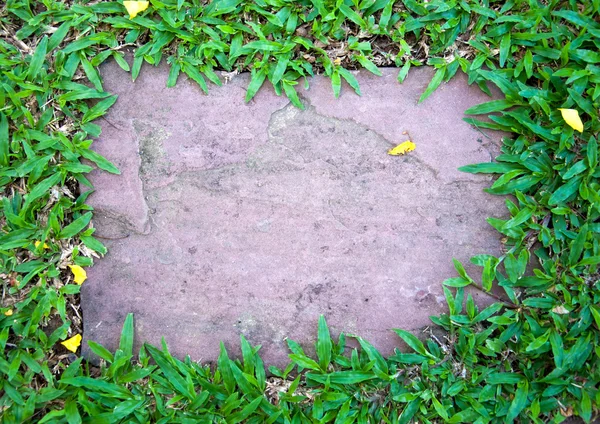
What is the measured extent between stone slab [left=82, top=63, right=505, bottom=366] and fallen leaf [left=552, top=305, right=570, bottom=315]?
0.33 m

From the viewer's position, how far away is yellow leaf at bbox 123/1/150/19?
2379 mm

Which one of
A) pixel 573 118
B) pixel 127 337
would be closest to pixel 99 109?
pixel 127 337

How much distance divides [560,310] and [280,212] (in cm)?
125

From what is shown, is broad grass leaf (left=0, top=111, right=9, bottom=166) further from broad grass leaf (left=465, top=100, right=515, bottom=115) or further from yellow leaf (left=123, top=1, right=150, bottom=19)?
broad grass leaf (left=465, top=100, right=515, bottom=115)

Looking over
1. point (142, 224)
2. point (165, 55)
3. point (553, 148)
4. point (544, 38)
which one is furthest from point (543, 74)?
point (142, 224)

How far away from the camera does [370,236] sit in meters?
2.40

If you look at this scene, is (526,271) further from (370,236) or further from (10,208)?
(10,208)

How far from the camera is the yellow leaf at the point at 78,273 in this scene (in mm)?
2373

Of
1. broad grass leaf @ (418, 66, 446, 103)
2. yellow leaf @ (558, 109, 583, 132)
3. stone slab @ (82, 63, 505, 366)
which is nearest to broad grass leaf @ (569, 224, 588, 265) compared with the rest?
stone slab @ (82, 63, 505, 366)

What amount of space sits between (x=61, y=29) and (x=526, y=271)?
2.34m

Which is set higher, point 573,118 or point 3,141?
point 573,118

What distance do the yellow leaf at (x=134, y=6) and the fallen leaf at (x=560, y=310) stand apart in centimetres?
220

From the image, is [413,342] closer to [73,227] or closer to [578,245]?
[578,245]

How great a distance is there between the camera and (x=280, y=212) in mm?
2422
